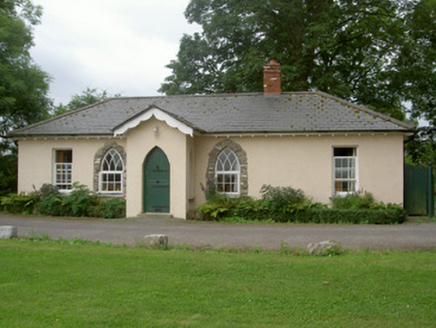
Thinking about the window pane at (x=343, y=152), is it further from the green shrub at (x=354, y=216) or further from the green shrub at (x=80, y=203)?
the green shrub at (x=80, y=203)

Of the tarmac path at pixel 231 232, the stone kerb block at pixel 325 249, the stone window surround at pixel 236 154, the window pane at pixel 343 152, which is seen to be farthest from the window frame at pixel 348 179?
the stone kerb block at pixel 325 249

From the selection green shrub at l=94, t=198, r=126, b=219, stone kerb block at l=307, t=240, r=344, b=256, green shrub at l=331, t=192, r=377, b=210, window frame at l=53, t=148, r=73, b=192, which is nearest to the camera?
stone kerb block at l=307, t=240, r=344, b=256

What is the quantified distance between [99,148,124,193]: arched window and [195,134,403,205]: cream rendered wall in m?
3.13

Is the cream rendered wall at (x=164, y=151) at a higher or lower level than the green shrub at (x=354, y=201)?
higher

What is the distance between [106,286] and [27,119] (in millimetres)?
19933

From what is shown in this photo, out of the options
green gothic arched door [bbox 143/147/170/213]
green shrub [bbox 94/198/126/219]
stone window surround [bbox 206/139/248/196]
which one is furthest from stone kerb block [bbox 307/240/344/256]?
green shrub [bbox 94/198/126/219]

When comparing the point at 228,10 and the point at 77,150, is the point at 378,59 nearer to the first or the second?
the point at 228,10

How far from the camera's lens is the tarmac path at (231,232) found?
11.0 metres

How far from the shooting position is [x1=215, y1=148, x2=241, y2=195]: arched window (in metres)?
18.3

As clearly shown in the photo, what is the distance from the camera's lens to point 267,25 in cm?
2786

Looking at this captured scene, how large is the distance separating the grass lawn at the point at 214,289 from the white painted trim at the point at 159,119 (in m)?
7.96

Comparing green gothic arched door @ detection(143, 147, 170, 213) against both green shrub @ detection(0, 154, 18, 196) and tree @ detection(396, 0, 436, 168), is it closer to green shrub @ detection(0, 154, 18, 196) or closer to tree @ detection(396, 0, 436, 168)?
green shrub @ detection(0, 154, 18, 196)

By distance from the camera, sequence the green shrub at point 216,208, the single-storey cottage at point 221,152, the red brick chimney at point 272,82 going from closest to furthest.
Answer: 1. the green shrub at point 216,208
2. the single-storey cottage at point 221,152
3. the red brick chimney at point 272,82

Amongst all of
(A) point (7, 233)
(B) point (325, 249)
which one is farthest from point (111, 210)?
(B) point (325, 249)
